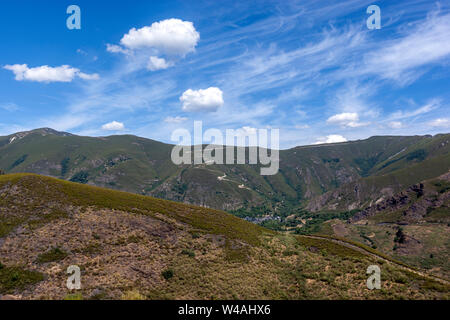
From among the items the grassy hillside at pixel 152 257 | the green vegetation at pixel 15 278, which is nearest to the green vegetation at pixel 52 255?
the grassy hillside at pixel 152 257

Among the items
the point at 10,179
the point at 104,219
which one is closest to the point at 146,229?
the point at 104,219

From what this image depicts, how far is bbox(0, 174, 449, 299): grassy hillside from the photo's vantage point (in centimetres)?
3145

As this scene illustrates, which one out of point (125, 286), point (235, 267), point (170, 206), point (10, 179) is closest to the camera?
point (125, 286)

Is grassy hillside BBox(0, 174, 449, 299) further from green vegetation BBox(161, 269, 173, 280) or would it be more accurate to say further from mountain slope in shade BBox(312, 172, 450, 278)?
mountain slope in shade BBox(312, 172, 450, 278)

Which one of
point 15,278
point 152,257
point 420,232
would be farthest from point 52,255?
point 420,232

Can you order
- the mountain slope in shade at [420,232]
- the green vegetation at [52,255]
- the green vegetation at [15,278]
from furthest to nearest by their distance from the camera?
the mountain slope in shade at [420,232]
the green vegetation at [52,255]
the green vegetation at [15,278]

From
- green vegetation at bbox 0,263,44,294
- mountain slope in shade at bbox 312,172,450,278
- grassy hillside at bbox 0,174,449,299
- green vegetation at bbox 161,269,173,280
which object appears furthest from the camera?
mountain slope in shade at bbox 312,172,450,278

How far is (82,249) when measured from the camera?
37.2 metres

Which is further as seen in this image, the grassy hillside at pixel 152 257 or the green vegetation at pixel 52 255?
the green vegetation at pixel 52 255

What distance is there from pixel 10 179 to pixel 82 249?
31442 millimetres

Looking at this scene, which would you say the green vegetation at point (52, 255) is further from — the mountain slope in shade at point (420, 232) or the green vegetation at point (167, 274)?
the mountain slope in shade at point (420, 232)

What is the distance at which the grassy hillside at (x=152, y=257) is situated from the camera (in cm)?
3145

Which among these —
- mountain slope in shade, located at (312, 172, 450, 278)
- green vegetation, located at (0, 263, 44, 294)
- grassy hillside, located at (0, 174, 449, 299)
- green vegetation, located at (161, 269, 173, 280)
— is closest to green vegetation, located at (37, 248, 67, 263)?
grassy hillside, located at (0, 174, 449, 299)
